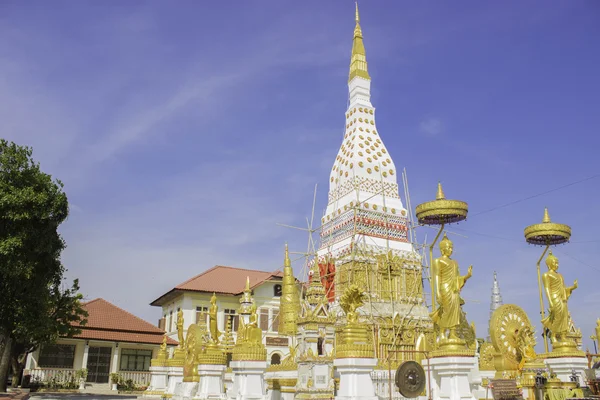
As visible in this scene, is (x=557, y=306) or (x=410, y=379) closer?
(x=410, y=379)

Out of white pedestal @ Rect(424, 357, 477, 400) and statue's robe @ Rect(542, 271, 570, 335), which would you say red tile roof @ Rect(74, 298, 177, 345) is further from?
white pedestal @ Rect(424, 357, 477, 400)

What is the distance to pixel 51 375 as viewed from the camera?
32.9 metres

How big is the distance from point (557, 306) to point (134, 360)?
2785cm

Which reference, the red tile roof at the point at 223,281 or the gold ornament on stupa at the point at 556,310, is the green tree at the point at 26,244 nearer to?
the red tile roof at the point at 223,281

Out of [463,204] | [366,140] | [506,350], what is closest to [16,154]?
[463,204]

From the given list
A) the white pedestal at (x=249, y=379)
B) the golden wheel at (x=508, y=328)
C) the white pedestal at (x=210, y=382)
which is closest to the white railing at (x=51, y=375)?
the white pedestal at (x=210, y=382)

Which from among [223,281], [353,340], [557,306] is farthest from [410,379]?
[223,281]

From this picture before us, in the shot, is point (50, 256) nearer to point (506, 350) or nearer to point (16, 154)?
point (16, 154)

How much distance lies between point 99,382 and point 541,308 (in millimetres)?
27771

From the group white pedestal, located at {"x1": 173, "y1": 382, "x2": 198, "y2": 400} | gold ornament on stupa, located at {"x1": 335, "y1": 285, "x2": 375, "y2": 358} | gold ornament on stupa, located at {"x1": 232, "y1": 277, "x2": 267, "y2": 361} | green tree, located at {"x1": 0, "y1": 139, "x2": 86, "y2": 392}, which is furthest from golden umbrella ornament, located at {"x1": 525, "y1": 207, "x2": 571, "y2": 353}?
green tree, located at {"x1": 0, "y1": 139, "x2": 86, "y2": 392}

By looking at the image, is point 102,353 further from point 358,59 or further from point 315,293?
Result: point 358,59

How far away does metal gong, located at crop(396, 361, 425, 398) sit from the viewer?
13.8 meters

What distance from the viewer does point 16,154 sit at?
74.6 feet

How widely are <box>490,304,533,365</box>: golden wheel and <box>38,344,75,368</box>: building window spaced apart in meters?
26.9
